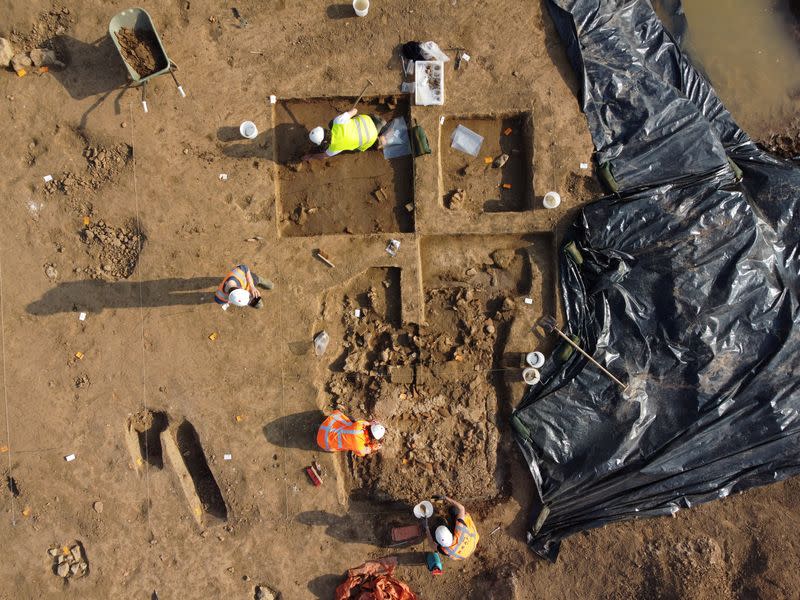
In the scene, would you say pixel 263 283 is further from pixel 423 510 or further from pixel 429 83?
pixel 423 510

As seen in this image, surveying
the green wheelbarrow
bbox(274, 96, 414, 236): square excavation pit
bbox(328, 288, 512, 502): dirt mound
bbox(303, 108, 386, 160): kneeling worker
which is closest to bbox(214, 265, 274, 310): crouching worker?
bbox(274, 96, 414, 236): square excavation pit

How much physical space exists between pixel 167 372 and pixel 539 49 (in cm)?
665

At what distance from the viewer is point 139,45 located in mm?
6613

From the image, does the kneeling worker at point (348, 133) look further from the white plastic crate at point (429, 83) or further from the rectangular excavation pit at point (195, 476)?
the rectangular excavation pit at point (195, 476)

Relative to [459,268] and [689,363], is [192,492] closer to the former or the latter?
[459,268]

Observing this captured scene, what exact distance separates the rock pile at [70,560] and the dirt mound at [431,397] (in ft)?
13.2

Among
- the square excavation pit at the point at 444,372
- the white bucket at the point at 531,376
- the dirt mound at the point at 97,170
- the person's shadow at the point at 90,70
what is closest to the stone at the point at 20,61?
the person's shadow at the point at 90,70

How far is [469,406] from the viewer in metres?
6.81

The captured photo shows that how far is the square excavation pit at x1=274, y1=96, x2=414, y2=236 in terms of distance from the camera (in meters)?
6.88

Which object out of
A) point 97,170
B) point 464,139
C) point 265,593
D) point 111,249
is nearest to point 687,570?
point 265,593

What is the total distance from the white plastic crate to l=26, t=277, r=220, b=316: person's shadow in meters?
3.68

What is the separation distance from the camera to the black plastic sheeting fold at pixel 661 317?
632 cm

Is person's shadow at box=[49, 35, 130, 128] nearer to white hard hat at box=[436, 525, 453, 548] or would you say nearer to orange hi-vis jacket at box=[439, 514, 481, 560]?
white hard hat at box=[436, 525, 453, 548]

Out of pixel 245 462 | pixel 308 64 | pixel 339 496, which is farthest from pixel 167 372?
pixel 308 64
